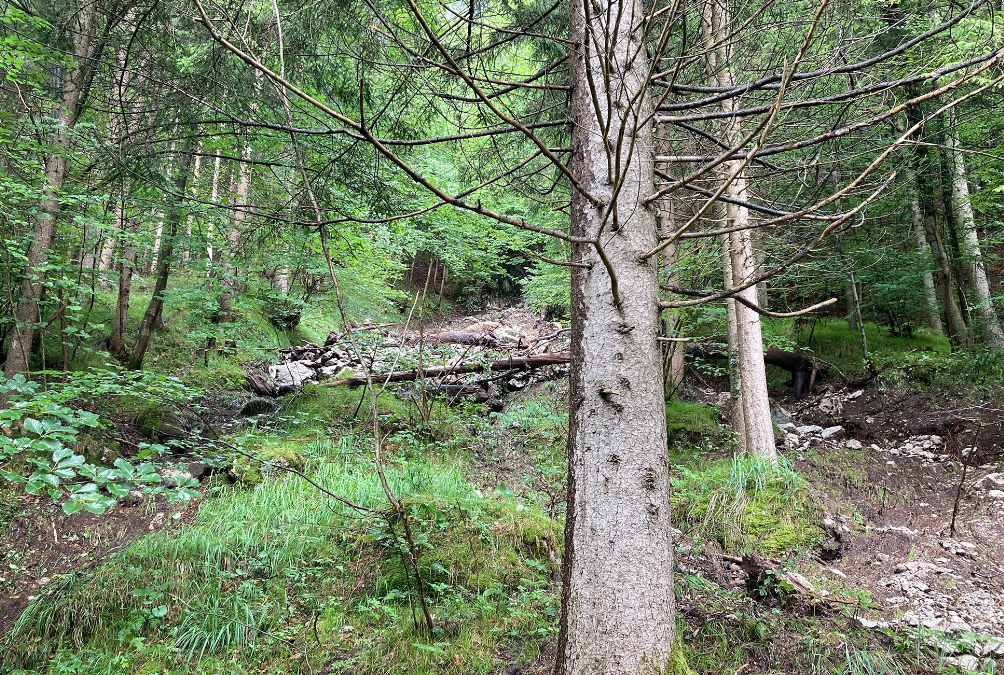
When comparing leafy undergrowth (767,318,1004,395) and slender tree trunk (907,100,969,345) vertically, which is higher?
slender tree trunk (907,100,969,345)

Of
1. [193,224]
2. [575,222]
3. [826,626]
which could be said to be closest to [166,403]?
[193,224]

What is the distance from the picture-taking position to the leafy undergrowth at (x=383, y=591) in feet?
8.81

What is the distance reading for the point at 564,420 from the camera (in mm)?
5840

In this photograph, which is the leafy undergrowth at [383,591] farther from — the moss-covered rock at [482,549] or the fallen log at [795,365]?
the fallen log at [795,365]

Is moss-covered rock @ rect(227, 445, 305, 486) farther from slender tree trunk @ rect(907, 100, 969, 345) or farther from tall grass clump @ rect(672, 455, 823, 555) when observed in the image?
→ slender tree trunk @ rect(907, 100, 969, 345)

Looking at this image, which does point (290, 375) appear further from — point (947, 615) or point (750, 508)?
point (947, 615)

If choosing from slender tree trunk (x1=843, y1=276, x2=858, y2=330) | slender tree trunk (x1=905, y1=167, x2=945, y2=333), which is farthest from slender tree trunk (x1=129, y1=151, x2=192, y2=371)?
slender tree trunk (x1=905, y1=167, x2=945, y2=333)

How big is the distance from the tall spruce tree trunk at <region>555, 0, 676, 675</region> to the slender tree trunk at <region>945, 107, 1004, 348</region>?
8.23m

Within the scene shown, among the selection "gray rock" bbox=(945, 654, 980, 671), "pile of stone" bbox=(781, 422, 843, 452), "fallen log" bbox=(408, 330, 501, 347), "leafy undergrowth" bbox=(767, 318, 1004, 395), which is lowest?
"gray rock" bbox=(945, 654, 980, 671)

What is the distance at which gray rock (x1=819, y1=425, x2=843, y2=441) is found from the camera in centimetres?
699

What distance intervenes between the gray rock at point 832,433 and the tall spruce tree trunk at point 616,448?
6.65 m

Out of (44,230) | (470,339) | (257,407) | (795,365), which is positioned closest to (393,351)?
(257,407)

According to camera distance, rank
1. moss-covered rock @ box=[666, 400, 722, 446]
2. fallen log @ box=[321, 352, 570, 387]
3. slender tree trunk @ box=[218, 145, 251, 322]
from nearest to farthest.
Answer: slender tree trunk @ box=[218, 145, 251, 322] < moss-covered rock @ box=[666, 400, 722, 446] < fallen log @ box=[321, 352, 570, 387]

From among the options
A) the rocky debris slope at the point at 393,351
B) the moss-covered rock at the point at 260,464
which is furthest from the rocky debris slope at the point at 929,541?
the moss-covered rock at the point at 260,464
